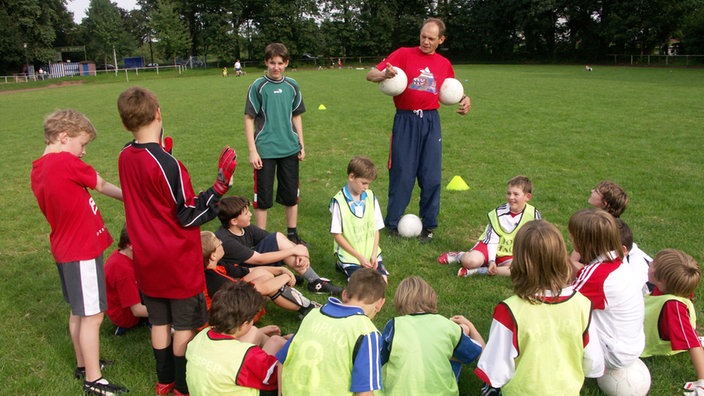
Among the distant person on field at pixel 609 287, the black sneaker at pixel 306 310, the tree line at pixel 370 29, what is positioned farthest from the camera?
the tree line at pixel 370 29

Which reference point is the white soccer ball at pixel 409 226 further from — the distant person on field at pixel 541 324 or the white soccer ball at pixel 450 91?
the distant person on field at pixel 541 324

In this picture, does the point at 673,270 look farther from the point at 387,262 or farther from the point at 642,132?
the point at 642,132

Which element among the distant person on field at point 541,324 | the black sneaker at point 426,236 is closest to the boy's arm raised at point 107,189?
the distant person on field at point 541,324

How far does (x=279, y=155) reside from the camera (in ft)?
18.9

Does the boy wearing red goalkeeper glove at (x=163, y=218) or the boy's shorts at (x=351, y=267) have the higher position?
the boy wearing red goalkeeper glove at (x=163, y=218)

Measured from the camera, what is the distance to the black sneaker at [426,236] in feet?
19.6

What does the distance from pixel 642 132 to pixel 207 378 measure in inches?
479

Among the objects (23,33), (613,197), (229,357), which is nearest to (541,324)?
(229,357)

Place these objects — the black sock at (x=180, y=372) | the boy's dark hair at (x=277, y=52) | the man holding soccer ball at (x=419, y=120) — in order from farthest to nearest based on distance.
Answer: the man holding soccer ball at (x=419, y=120) < the boy's dark hair at (x=277, y=52) < the black sock at (x=180, y=372)

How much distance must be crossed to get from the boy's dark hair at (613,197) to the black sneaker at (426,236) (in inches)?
82.2

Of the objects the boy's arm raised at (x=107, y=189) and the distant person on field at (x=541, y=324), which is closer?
the distant person on field at (x=541, y=324)

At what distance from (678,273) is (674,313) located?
28 cm

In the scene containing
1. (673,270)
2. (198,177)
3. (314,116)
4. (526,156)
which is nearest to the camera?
(673,270)

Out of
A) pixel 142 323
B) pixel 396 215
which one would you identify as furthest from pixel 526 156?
pixel 142 323
